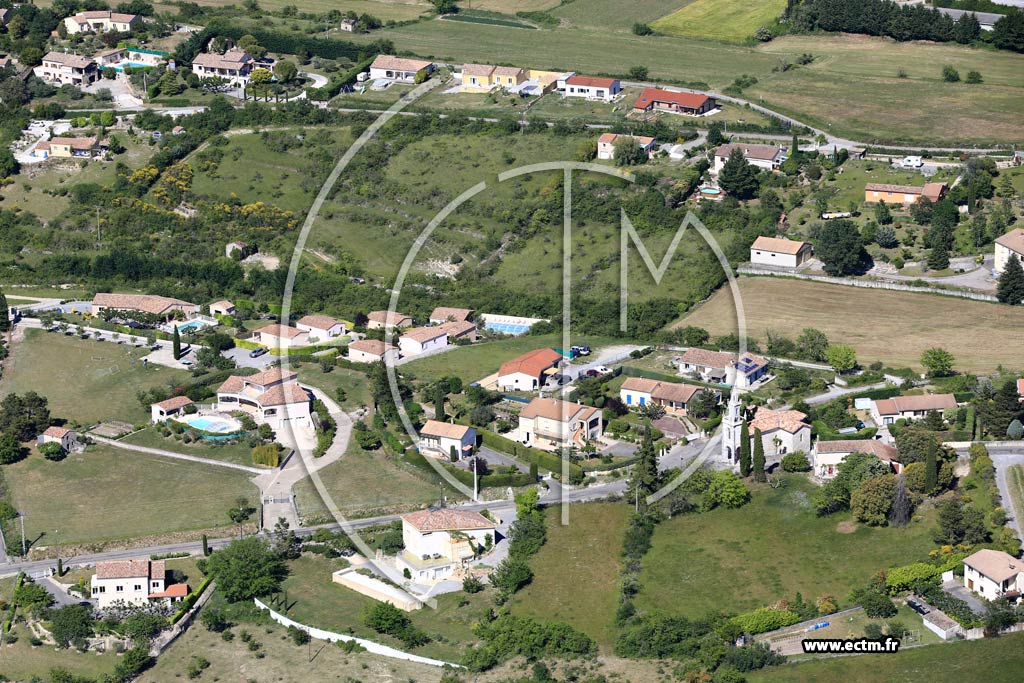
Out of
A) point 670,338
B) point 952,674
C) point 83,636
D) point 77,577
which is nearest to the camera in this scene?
point 952,674

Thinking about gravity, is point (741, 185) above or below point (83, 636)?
above

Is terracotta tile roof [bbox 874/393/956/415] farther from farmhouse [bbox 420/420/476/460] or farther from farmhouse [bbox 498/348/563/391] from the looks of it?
farmhouse [bbox 420/420/476/460]

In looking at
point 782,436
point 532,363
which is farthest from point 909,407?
point 532,363

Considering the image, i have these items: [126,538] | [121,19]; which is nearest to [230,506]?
[126,538]

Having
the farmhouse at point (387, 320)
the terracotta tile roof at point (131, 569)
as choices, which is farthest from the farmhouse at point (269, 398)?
the terracotta tile roof at point (131, 569)

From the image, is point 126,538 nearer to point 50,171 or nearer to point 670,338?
point 670,338

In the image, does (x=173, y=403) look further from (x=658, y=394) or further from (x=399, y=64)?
(x=399, y=64)
